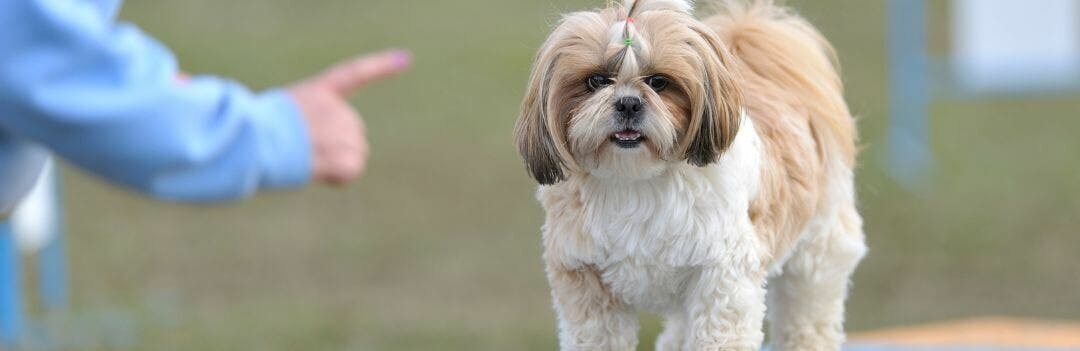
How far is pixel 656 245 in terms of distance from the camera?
313 centimetres

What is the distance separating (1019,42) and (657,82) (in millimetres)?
10185

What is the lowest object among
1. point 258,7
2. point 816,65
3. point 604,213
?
point 604,213

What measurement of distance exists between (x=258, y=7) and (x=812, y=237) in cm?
2333

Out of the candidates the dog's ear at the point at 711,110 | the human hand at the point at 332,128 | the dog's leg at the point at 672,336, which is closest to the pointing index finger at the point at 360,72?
the human hand at the point at 332,128

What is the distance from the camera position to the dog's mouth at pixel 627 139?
2.96 metres

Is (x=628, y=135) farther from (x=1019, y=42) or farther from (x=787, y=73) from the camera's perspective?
(x=1019, y=42)

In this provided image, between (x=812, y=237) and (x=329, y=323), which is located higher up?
(x=329, y=323)

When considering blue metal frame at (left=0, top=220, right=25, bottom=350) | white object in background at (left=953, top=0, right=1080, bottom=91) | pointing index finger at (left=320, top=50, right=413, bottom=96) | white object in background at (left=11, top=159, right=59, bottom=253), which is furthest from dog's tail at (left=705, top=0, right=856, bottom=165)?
white object in background at (left=953, top=0, right=1080, bottom=91)

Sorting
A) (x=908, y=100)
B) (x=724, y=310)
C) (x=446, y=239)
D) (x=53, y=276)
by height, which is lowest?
(x=724, y=310)

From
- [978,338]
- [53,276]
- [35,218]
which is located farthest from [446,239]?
[978,338]

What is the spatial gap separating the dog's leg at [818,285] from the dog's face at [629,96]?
2.25 feet

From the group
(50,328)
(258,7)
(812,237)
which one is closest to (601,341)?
(812,237)

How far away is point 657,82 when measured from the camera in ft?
9.92

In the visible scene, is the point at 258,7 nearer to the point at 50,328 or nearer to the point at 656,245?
the point at 50,328
